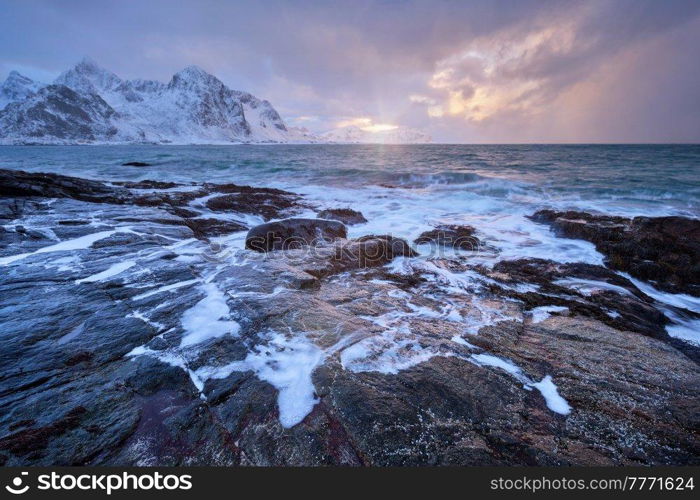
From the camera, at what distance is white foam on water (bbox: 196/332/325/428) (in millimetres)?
2398

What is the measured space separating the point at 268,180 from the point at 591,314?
20411 millimetres

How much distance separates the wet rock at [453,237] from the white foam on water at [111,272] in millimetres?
6340

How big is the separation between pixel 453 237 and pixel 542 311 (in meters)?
4.11

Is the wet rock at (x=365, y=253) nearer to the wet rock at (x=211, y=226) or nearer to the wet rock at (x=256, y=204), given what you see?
the wet rock at (x=211, y=226)

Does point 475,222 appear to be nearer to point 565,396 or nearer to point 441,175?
point 565,396

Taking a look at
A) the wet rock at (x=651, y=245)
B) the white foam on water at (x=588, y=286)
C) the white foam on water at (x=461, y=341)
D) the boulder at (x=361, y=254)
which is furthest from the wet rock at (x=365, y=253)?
the wet rock at (x=651, y=245)

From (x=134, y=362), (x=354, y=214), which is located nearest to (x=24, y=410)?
(x=134, y=362)

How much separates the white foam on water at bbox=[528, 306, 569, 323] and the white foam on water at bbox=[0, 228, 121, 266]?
7.54 meters

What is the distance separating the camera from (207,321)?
137 inches

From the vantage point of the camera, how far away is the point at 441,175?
21875 mm

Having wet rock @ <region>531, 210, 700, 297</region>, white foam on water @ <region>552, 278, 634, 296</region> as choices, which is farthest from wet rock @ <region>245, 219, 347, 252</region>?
wet rock @ <region>531, 210, 700, 297</region>

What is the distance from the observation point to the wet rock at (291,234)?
671 centimetres

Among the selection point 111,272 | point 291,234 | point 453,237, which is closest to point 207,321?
point 111,272
